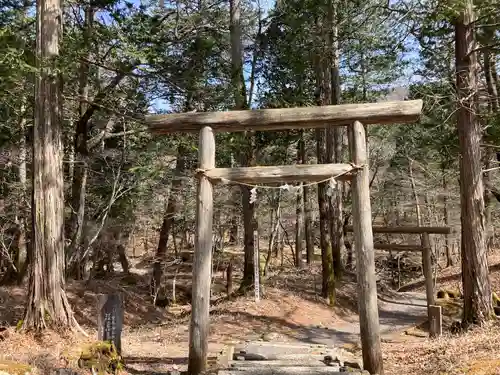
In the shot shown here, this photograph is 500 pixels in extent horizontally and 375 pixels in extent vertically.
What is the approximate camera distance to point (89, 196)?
14789 mm

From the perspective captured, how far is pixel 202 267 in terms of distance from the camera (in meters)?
6.31

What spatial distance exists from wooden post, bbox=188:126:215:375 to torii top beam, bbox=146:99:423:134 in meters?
0.21

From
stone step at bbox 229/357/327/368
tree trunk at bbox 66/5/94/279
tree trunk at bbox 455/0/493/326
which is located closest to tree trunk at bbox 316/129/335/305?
tree trunk at bbox 455/0/493/326

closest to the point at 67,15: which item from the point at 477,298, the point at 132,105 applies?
the point at 132,105

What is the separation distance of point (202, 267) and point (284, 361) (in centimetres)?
166

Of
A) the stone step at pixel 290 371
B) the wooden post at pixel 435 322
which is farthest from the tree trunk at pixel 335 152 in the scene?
the stone step at pixel 290 371

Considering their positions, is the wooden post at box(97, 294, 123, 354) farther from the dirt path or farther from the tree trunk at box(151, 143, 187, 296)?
the tree trunk at box(151, 143, 187, 296)

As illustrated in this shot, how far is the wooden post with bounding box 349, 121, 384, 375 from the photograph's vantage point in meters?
5.89

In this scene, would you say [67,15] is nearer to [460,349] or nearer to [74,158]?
[74,158]

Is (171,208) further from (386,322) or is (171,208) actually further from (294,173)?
(294,173)

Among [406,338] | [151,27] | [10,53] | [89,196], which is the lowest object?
[406,338]

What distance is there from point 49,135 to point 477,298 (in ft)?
26.0

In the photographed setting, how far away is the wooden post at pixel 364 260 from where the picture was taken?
19.3ft

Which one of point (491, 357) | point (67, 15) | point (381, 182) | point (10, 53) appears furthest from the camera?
point (381, 182)
